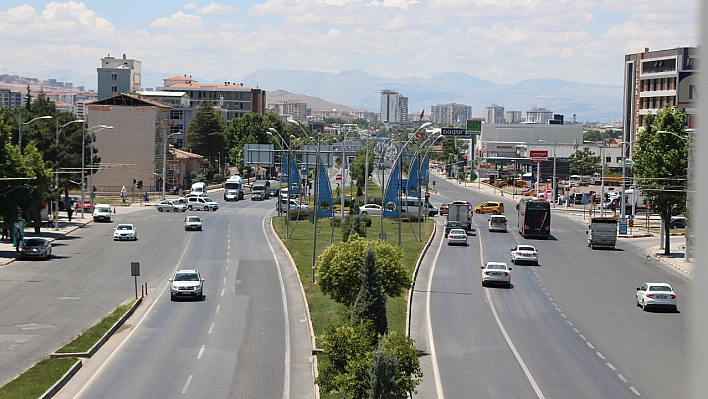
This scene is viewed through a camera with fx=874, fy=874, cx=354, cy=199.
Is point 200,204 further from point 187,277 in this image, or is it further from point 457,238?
point 187,277

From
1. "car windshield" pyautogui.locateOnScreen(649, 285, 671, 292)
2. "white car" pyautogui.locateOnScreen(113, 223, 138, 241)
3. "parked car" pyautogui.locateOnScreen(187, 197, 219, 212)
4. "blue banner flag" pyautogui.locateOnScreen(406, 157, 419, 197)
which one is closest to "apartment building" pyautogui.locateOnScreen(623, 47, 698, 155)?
"parked car" pyautogui.locateOnScreen(187, 197, 219, 212)

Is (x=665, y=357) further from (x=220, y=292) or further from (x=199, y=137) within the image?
(x=199, y=137)

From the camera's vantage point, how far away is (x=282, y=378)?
24828 millimetres

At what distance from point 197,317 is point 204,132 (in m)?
116

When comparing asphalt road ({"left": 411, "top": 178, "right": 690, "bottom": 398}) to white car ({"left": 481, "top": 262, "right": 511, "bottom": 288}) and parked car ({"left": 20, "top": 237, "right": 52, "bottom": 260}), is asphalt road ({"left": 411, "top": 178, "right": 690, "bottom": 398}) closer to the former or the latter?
white car ({"left": 481, "top": 262, "right": 511, "bottom": 288})

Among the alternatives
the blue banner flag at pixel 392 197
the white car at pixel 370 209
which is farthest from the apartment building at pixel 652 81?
the blue banner flag at pixel 392 197

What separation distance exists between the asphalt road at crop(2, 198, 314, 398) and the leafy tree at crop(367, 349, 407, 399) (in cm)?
481

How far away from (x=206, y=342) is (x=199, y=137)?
395 ft

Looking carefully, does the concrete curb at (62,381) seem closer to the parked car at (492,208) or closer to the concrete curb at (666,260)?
the concrete curb at (666,260)

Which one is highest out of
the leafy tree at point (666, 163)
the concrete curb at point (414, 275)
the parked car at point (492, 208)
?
the leafy tree at point (666, 163)

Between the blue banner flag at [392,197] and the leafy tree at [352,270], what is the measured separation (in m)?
20.4

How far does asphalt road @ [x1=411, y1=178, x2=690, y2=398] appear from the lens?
79.1 ft

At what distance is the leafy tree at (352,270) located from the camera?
102 feet

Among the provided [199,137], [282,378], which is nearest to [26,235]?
[282,378]
